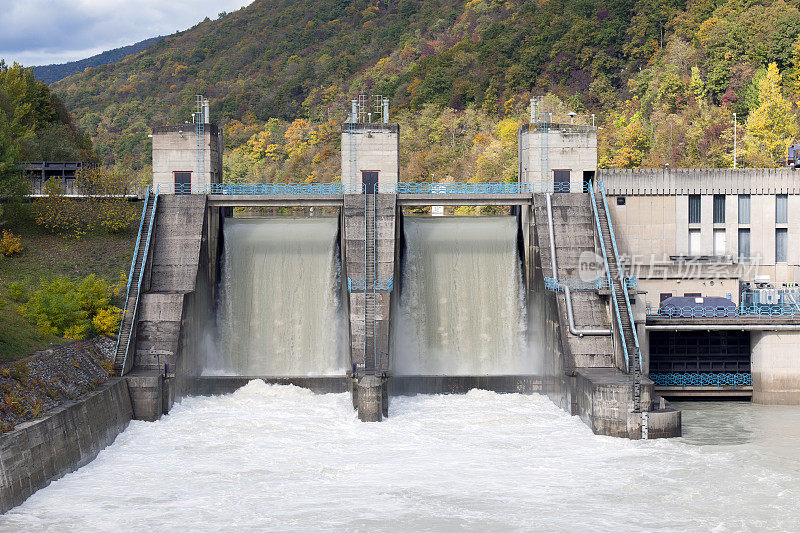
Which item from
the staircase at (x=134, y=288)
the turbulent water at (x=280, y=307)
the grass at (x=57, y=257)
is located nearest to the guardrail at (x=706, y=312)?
the turbulent water at (x=280, y=307)

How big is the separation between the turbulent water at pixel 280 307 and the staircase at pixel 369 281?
243cm

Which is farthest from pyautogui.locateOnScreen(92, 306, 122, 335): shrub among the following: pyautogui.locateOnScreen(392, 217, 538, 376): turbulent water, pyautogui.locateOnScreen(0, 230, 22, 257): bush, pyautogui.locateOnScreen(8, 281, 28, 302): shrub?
pyautogui.locateOnScreen(392, 217, 538, 376): turbulent water

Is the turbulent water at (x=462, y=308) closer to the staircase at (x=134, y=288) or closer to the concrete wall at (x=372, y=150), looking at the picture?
the concrete wall at (x=372, y=150)

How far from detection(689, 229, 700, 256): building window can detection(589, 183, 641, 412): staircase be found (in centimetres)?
443

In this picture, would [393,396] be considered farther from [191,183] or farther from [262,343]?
[191,183]

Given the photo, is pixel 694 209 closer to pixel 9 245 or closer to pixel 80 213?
pixel 80 213

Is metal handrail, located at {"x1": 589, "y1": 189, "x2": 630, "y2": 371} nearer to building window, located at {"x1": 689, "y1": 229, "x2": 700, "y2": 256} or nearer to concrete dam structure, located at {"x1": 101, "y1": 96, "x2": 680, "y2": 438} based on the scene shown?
concrete dam structure, located at {"x1": 101, "y1": 96, "x2": 680, "y2": 438}

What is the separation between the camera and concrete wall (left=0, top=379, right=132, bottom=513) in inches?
856

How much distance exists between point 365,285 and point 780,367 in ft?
53.5

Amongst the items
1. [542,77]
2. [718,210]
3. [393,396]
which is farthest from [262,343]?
[542,77]

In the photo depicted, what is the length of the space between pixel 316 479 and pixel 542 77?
7433cm

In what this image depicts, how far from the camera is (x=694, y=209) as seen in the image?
1549 inches

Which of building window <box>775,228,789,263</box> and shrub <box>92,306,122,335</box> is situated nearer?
shrub <box>92,306,122,335</box>

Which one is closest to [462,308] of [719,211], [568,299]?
[568,299]
